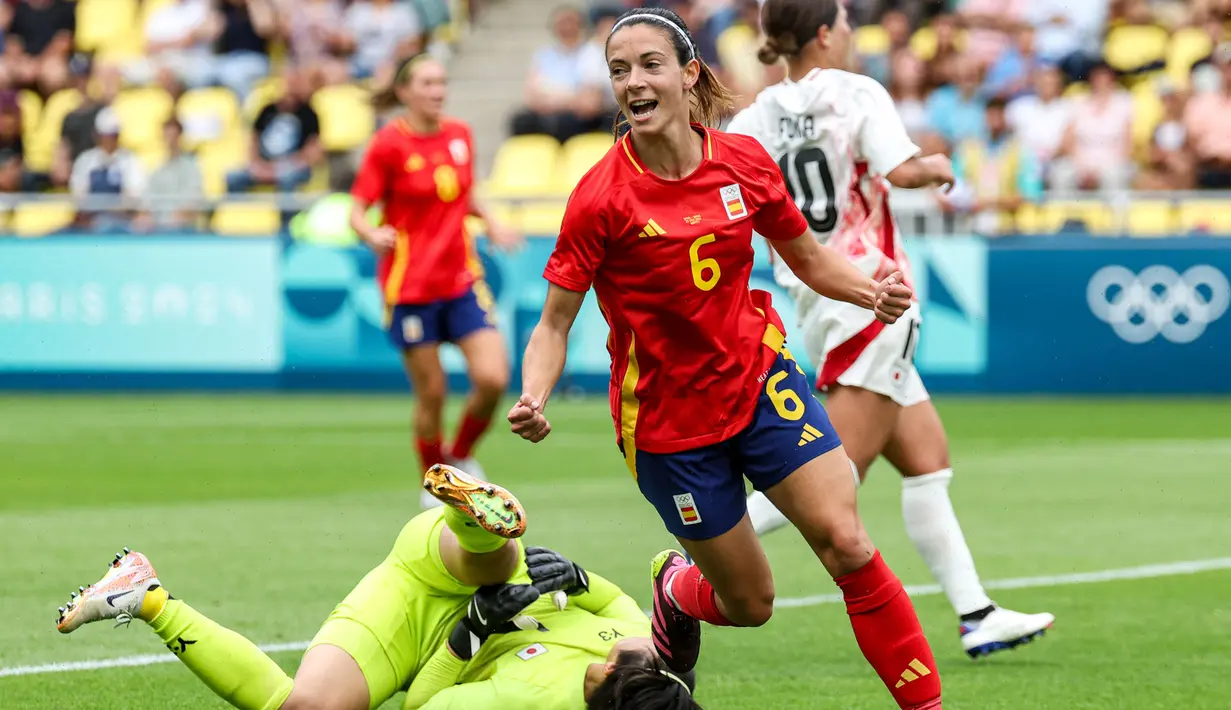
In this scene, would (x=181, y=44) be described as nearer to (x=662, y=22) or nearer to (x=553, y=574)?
(x=553, y=574)

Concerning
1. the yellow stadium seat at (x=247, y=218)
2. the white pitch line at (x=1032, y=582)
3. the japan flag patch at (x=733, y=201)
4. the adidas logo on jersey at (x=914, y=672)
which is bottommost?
the white pitch line at (x=1032, y=582)

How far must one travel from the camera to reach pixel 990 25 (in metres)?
20.1

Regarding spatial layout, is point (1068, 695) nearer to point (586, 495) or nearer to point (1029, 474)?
point (586, 495)

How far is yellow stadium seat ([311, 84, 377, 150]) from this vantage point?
69.7ft

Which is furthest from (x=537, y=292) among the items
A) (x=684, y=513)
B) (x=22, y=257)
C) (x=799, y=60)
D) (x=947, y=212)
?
(x=684, y=513)

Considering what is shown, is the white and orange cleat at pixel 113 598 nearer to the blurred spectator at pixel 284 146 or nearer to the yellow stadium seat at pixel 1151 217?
the yellow stadium seat at pixel 1151 217

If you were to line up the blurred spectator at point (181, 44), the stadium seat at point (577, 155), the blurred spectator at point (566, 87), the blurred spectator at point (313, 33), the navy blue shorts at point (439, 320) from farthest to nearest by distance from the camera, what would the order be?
the blurred spectator at point (181, 44) < the blurred spectator at point (313, 33) < the blurred spectator at point (566, 87) < the stadium seat at point (577, 155) < the navy blue shorts at point (439, 320)

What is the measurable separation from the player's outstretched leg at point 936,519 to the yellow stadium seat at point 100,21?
19080mm

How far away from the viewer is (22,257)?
18359mm

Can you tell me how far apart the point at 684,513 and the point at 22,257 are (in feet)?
46.9

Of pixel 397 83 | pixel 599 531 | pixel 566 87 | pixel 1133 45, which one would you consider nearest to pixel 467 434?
pixel 599 531

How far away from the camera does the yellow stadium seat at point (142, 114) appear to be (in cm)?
2188

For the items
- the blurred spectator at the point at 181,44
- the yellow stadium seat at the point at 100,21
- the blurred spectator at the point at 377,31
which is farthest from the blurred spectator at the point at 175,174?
the yellow stadium seat at the point at 100,21

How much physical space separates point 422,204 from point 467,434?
1.45m
